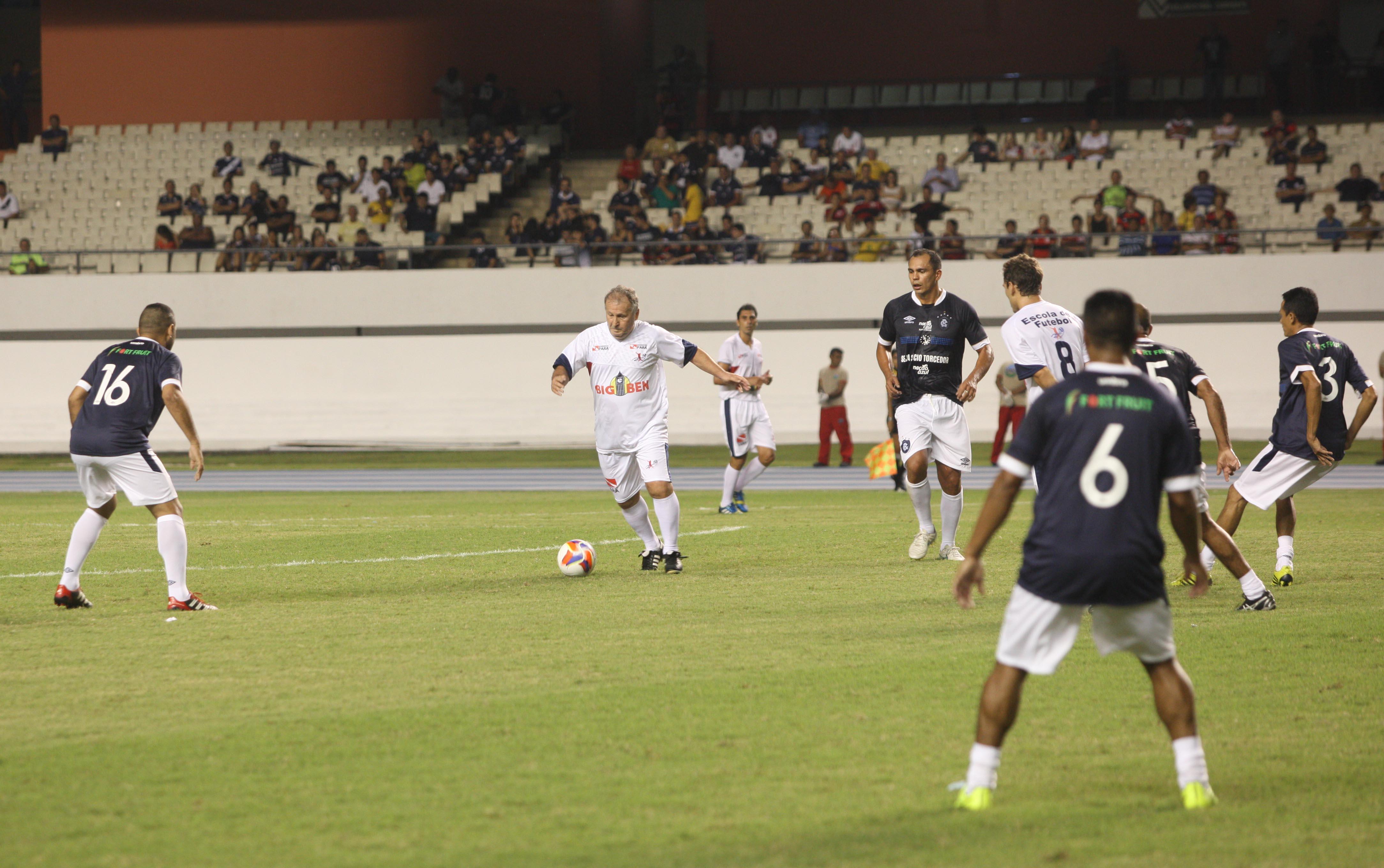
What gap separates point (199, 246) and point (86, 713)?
26742mm

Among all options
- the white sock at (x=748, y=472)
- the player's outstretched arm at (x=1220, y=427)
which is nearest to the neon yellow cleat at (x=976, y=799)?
the player's outstretched arm at (x=1220, y=427)

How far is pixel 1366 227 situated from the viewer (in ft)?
88.1

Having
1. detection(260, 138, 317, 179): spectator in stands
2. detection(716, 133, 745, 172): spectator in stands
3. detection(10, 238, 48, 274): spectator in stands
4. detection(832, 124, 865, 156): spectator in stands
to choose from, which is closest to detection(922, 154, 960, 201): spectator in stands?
detection(832, 124, 865, 156): spectator in stands

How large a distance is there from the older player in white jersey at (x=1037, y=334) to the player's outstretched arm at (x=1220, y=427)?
2.67ft

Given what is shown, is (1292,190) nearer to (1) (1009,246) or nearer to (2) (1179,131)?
(2) (1179,131)

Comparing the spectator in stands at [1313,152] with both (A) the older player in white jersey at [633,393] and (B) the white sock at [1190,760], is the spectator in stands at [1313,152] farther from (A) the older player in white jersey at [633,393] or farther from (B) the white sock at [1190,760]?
(B) the white sock at [1190,760]

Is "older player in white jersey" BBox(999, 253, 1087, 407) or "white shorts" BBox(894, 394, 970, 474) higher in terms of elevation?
"older player in white jersey" BBox(999, 253, 1087, 407)

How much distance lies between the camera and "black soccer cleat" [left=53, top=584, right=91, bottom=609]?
8891 mm

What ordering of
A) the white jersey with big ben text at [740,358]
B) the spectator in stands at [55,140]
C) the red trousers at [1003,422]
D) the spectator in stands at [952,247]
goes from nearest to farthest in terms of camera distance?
the white jersey with big ben text at [740,358], the red trousers at [1003,422], the spectator in stands at [952,247], the spectator in stands at [55,140]

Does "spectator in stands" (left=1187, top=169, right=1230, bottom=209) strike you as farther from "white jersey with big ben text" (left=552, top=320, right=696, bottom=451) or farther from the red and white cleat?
the red and white cleat

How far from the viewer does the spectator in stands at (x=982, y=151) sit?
31.2 metres

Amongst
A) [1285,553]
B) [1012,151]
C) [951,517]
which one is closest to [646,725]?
[1285,553]

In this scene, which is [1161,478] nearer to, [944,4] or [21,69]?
[944,4]

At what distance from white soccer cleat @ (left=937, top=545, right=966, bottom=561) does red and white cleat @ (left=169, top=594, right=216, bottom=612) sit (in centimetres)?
561
